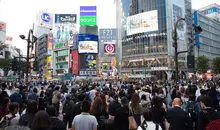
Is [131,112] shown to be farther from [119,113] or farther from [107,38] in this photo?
[107,38]

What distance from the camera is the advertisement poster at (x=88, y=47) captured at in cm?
8006

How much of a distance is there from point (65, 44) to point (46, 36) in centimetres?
2411

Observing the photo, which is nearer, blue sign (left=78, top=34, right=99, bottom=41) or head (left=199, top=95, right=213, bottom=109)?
head (left=199, top=95, right=213, bottom=109)

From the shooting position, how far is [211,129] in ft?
11.1

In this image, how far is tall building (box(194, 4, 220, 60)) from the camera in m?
84.4

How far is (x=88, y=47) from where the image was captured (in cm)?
8050

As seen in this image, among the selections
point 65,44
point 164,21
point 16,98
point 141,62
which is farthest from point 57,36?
point 16,98

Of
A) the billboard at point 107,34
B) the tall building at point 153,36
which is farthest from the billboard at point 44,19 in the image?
the tall building at point 153,36

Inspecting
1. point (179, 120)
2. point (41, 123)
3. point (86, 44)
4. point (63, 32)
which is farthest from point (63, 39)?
point (41, 123)

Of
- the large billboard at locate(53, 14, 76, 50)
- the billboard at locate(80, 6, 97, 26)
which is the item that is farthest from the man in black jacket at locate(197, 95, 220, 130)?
the large billboard at locate(53, 14, 76, 50)

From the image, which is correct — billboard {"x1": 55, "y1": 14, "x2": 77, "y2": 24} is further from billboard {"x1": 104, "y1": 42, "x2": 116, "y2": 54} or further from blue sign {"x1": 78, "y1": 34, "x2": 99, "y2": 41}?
blue sign {"x1": 78, "y1": 34, "x2": 99, "y2": 41}

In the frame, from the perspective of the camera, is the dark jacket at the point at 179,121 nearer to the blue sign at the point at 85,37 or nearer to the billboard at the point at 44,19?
the blue sign at the point at 85,37

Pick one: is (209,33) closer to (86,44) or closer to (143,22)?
(143,22)

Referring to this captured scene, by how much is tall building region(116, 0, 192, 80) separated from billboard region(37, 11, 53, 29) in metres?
78.5
